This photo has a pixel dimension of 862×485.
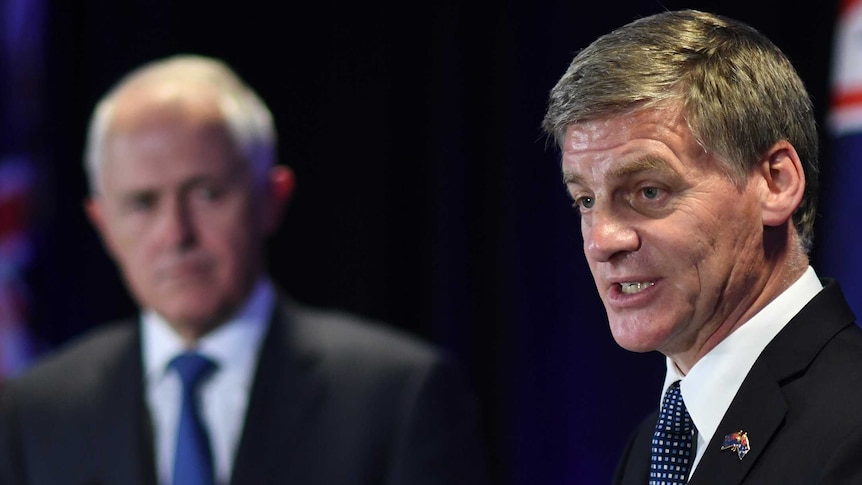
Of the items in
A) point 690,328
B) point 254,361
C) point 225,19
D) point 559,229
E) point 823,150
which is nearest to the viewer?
point 690,328

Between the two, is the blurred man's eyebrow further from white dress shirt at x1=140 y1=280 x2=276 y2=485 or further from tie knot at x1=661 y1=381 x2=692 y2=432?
white dress shirt at x1=140 y1=280 x2=276 y2=485

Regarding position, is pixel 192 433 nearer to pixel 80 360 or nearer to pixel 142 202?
pixel 80 360

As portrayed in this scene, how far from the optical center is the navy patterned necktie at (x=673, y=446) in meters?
1.51

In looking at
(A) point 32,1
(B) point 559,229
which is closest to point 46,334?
(A) point 32,1

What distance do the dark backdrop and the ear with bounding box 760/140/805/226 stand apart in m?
1.14

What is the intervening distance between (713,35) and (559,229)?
4.53 feet

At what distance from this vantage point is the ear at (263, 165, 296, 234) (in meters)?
2.79

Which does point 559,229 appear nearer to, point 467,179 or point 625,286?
point 467,179

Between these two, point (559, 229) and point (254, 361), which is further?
point (559, 229)

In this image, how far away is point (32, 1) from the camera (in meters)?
3.34

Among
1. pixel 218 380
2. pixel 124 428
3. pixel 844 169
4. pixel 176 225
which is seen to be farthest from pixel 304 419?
pixel 844 169

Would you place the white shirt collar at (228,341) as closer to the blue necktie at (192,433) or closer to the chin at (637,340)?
the blue necktie at (192,433)

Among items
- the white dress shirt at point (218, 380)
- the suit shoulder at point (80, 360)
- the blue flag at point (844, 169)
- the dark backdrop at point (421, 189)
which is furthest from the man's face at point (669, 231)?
the suit shoulder at point (80, 360)

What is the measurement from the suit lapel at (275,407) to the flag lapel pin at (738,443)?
Result: 1270mm
